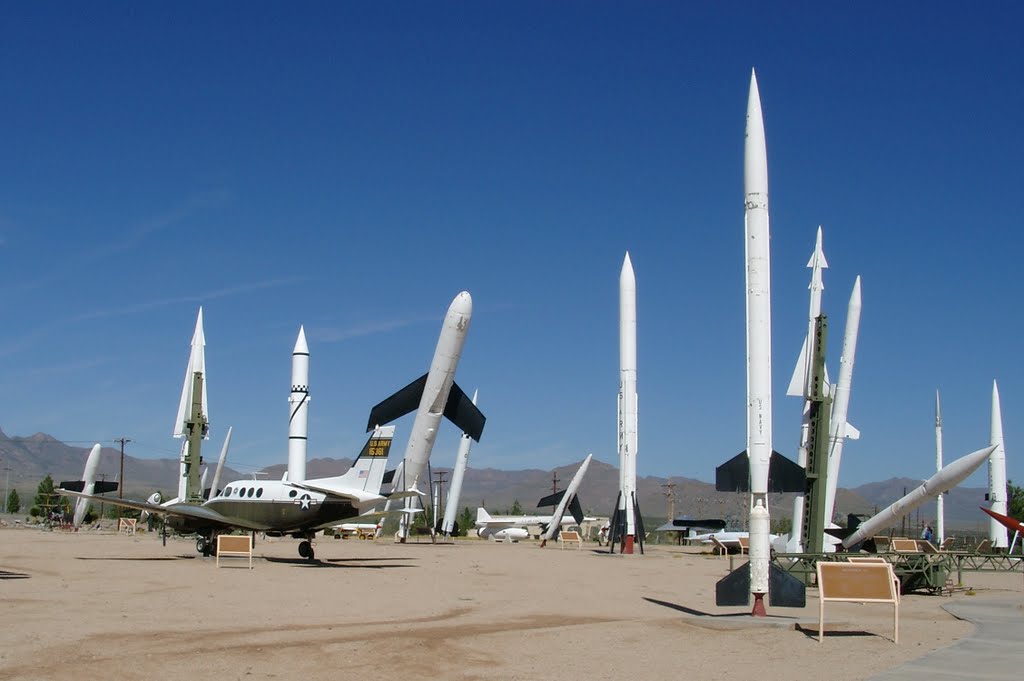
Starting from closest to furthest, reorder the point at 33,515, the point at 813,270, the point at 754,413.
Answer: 1. the point at 754,413
2. the point at 813,270
3. the point at 33,515

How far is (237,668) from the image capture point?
29.9ft

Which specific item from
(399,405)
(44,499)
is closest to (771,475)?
(399,405)

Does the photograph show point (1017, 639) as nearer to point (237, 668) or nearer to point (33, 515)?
point (237, 668)

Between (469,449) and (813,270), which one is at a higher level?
(813,270)

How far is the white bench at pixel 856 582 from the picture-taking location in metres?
11.8

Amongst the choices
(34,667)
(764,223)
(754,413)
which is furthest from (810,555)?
(34,667)

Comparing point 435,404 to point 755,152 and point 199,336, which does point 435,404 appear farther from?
point 755,152

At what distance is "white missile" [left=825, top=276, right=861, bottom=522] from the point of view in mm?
32250

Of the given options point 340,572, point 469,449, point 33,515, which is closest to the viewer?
point 340,572

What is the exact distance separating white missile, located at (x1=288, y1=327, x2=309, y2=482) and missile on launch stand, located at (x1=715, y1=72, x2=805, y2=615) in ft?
99.9

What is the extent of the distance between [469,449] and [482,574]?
30216mm

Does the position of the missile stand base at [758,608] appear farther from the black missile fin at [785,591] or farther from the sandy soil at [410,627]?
the black missile fin at [785,591]

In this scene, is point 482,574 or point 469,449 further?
point 469,449

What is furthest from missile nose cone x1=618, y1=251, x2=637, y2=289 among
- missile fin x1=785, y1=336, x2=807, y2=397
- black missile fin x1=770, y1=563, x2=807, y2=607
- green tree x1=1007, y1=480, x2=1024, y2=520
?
green tree x1=1007, y1=480, x2=1024, y2=520
